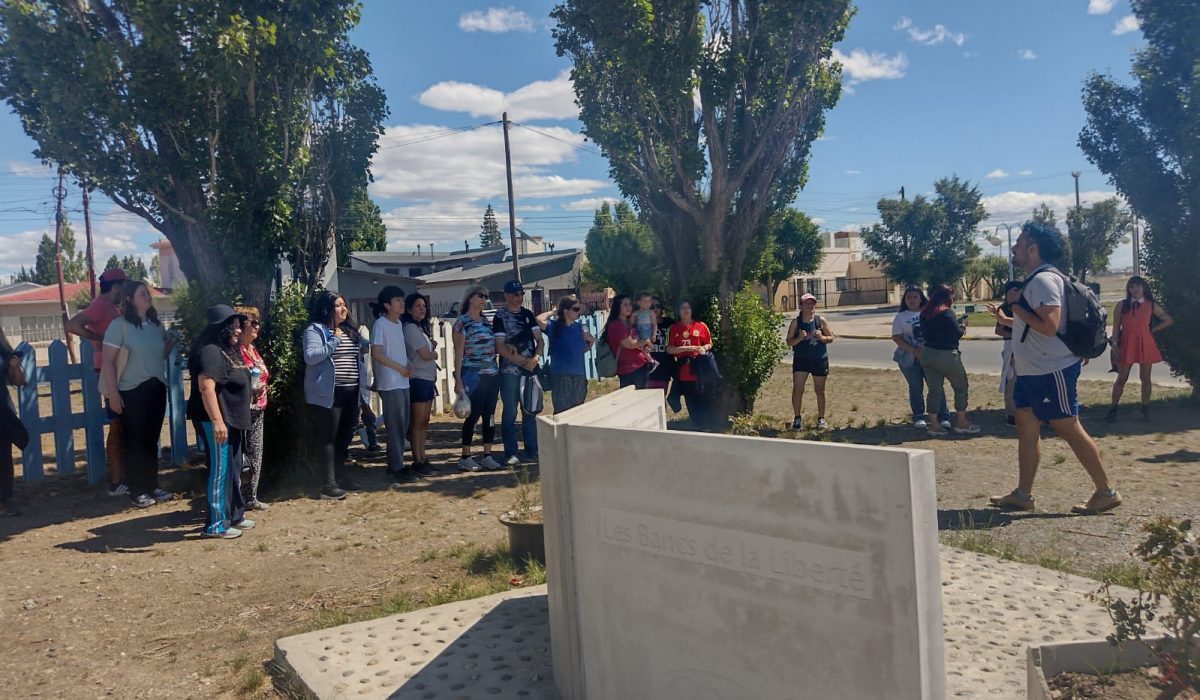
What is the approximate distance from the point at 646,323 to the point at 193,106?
186 inches

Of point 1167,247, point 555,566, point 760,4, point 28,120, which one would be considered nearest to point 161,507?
point 28,120

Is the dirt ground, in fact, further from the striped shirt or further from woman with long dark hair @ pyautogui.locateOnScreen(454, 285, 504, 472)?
the striped shirt

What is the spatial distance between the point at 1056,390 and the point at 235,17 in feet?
22.3

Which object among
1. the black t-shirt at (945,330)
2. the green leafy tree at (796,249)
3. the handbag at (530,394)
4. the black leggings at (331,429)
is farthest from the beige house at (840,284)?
the black leggings at (331,429)

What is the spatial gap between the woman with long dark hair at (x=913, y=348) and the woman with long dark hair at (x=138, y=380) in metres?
7.07

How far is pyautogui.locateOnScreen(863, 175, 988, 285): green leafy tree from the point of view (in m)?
45.8

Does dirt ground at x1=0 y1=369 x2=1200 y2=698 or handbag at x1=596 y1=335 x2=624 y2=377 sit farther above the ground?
handbag at x1=596 y1=335 x2=624 y2=377

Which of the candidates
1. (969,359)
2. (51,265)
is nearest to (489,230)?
(51,265)

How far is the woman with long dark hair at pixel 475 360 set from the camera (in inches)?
309

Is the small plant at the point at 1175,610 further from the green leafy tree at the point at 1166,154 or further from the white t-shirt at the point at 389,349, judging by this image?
the green leafy tree at the point at 1166,154

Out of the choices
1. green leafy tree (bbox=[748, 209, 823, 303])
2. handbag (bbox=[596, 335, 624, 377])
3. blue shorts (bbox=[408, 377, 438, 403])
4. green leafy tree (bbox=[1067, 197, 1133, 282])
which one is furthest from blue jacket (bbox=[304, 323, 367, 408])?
green leafy tree (bbox=[1067, 197, 1133, 282])

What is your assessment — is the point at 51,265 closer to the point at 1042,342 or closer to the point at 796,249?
the point at 796,249

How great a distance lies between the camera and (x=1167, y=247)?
9586 millimetres

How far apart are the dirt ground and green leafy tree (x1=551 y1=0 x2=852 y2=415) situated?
3.74 metres
